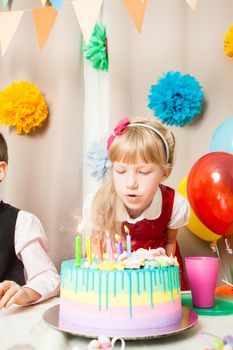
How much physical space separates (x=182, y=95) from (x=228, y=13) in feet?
1.48

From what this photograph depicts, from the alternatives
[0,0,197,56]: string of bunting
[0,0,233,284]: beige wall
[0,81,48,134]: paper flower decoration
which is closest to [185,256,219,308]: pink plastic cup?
[0,0,197,56]: string of bunting

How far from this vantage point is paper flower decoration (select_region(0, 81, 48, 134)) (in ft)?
6.72

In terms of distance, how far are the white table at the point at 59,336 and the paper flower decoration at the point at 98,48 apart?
153cm

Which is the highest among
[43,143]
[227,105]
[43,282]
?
[227,105]

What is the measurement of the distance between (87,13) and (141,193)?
0.67m

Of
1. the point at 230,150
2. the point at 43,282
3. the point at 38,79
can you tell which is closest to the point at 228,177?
the point at 230,150

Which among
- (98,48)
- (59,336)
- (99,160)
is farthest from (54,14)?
(59,336)

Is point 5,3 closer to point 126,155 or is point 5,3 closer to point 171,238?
point 126,155

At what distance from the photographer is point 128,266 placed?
30.8 inches

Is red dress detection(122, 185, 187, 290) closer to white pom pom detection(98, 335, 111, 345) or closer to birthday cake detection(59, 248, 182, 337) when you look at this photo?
birthday cake detection(59, 248, 182, 337)

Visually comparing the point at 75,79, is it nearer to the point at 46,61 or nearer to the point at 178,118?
the point at 46,61

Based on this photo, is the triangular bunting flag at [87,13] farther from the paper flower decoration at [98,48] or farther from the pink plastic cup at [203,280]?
the pink plastic cup at [203,280]

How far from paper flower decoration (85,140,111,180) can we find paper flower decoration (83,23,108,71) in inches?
17.6

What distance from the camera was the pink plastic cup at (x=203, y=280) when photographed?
0.92 meters
